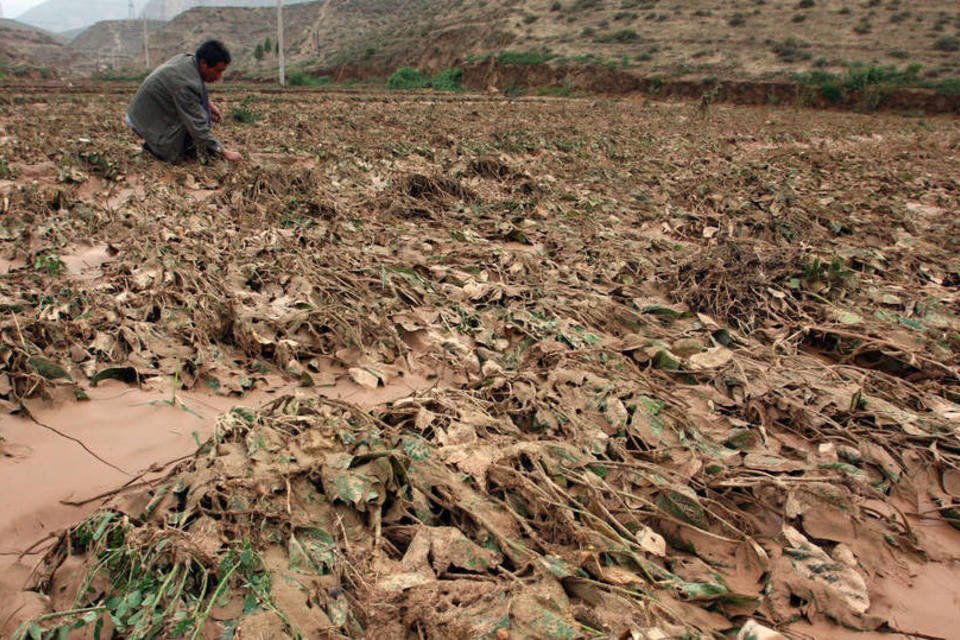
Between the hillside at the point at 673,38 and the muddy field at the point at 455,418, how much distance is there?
22975 mm

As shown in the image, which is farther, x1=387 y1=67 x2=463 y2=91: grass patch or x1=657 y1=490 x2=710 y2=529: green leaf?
x1=387 y1=67 x2=463 y2=91: grass patch

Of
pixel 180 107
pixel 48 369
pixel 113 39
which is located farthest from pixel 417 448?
pixel 113 39

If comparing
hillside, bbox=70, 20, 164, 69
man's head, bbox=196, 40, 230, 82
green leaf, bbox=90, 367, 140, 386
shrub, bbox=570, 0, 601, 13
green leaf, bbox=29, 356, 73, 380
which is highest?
hillside, bbox=70, 20, 164, 69

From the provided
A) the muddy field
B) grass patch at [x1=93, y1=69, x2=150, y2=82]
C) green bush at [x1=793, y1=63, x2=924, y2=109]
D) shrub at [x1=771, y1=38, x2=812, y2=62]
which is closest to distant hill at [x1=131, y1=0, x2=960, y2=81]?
shrub at [x1=771, y1=38, x2=812, y2=62]

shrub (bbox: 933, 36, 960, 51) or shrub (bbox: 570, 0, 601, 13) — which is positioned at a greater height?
shrub (bbox: 570, 0, 601, 13)

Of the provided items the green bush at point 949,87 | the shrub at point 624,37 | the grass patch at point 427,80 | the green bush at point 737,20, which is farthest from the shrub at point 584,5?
the green bush at point 949,87

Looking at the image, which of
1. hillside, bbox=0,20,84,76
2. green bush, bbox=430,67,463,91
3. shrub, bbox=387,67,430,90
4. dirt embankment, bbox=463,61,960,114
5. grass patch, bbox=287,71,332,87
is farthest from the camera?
hillside, bbox=0,20,84,76

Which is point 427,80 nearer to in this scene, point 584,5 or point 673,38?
point 584,5

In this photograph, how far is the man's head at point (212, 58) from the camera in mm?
4805

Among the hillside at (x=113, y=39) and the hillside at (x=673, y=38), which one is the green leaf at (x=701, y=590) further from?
the hillside at (x=113, y=39)

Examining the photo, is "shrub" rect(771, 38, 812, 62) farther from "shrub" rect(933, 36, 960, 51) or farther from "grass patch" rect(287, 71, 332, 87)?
"grass patch" rect(287, 71, 332, 87)

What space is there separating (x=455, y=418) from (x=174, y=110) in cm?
472

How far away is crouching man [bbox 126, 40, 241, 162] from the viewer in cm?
489

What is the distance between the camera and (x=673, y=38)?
27703 millimetres
